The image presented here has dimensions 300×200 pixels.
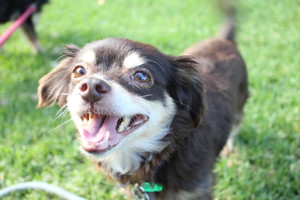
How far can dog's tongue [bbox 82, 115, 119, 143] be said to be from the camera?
192 centimetres

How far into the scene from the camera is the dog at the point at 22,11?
17.0 feet

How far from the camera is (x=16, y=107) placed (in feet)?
→ 14.3

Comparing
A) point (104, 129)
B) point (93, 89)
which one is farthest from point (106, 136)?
point (93, 89)

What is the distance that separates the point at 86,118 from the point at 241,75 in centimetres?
201

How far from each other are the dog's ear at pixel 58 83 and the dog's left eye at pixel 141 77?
0.67 m

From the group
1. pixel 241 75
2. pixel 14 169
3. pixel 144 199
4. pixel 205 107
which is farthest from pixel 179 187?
pixel 14 169

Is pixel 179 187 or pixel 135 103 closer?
pixel 135 103

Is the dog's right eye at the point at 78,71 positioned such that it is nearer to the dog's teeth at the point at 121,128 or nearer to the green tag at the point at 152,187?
the dog's teeth at the point at 121,128

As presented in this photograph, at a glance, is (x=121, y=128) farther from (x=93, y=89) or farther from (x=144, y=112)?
(x=93, y=89)

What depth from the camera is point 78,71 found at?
2.19 meters

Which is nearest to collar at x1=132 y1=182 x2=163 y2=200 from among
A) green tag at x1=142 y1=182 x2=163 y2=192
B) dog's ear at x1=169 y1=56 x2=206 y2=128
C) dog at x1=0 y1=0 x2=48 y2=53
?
green tag at x1=142 y1=182 x2=163 y2=192

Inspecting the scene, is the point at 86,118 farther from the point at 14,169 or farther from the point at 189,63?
the point at 14,169

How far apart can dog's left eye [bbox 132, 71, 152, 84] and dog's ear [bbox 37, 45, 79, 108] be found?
0.67 metres

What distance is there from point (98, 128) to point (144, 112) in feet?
1.02
